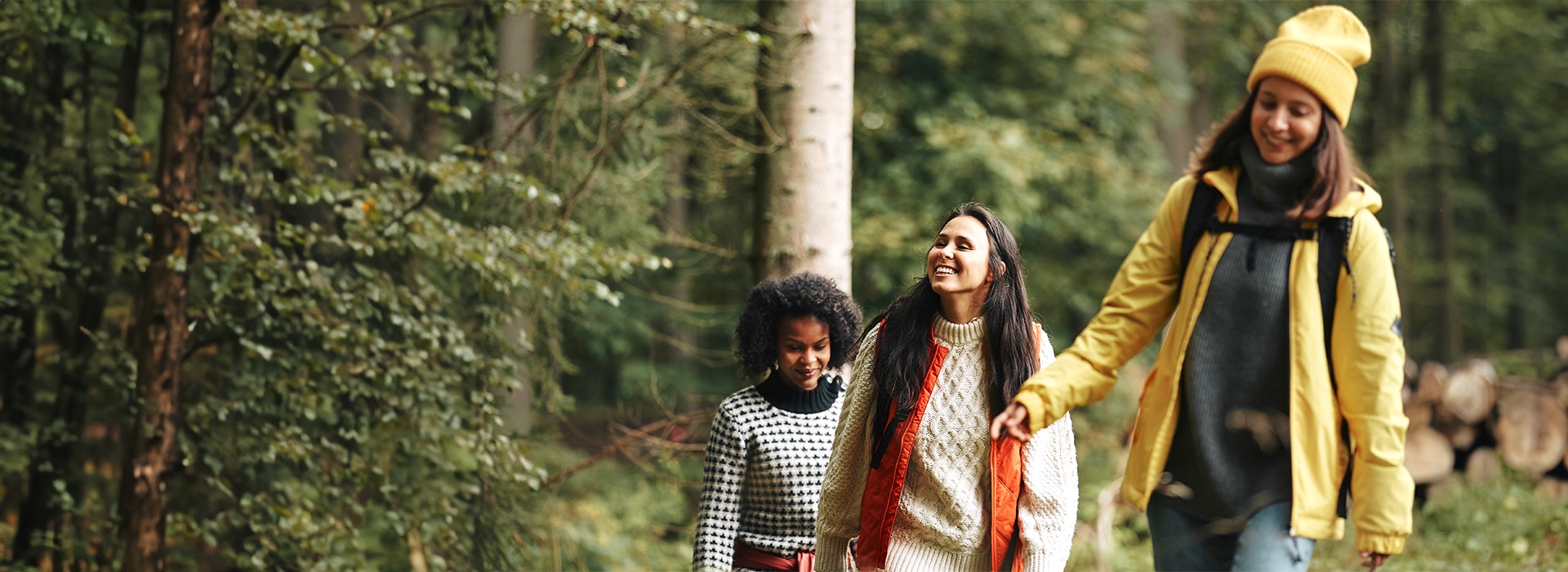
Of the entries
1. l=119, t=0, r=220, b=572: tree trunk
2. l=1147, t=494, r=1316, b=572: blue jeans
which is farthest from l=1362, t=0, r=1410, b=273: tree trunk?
l=1147, t=494, r=1316, b=572: blue jeans

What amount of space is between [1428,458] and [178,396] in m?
9.49

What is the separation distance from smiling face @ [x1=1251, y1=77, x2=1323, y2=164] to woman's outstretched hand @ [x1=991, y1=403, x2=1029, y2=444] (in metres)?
0.78

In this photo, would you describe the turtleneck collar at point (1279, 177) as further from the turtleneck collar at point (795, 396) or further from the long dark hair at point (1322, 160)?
the turtleneck collar at point (795, 396)

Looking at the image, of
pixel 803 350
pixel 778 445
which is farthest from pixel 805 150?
pixel 778 445

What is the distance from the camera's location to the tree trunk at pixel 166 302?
5.33 meters

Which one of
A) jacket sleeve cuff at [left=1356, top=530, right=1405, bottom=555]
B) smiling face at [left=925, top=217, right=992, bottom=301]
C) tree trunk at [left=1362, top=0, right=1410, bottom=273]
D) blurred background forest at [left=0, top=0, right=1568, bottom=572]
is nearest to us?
jacket sleeve cuff at [left=1356, top=530, right=1405, bottom=555]

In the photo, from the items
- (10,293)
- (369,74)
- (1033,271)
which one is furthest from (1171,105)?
(10,293)

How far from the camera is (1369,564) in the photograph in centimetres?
275

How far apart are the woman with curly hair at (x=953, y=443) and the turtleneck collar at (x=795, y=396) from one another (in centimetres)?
43

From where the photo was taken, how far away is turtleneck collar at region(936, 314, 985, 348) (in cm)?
379

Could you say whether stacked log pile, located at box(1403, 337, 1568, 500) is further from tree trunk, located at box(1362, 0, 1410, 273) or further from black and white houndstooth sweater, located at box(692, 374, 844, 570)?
tree trunk, located at box(1362, 0, 1410, 273)

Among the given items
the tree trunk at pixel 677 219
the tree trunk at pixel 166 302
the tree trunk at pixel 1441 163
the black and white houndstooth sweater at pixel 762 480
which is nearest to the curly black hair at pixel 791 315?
the black and white houndstooth sweater at pixel 762 480

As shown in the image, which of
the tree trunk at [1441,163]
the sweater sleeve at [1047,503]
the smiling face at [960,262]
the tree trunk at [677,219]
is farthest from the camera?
the tree trunk at [1441,163]

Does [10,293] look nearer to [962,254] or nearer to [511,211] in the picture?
[511,211]
